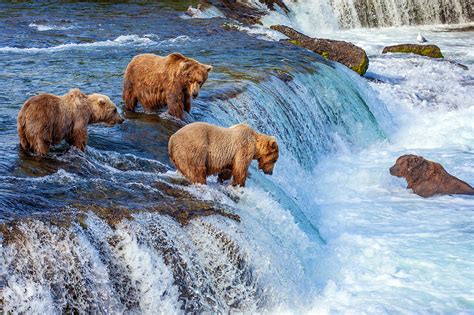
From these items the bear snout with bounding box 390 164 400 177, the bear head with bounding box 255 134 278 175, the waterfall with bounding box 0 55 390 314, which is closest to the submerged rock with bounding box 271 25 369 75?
the bear snout with bounding box 390 164 400 177

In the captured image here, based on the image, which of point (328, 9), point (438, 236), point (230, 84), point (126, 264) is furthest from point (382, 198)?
point (328, 9)

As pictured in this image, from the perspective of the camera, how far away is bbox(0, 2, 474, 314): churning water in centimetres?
627

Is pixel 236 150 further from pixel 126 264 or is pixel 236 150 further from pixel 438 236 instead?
pixel 438 236

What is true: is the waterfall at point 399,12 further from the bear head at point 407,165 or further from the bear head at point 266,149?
the bear head at point 266,149

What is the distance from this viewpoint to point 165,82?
10.1m

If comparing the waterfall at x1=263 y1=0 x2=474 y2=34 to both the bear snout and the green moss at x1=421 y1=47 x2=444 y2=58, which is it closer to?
the green moss at x1=421 y1=47 x2=444 y2=58

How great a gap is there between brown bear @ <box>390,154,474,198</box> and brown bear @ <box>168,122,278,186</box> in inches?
181

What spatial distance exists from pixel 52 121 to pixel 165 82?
8.47 ft

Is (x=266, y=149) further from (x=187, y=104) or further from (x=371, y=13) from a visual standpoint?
(x=371, y=13)

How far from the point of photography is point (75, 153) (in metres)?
8.02

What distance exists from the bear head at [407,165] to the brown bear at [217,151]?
15.3ft

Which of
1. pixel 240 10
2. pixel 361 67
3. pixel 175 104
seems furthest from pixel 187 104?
pixel 240 10

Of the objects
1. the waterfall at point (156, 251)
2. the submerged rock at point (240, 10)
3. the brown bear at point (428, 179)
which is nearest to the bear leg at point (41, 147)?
the waterfall at point (156, 251)

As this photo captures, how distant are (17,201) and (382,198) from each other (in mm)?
7043
